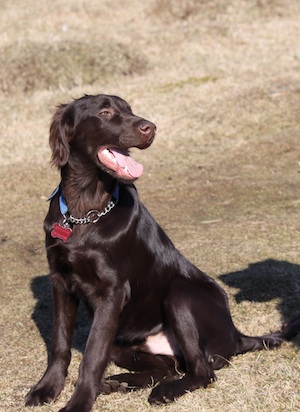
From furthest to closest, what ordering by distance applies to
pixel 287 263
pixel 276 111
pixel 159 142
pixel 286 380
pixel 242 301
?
pixel 276 111
pixel 159 142
pixel 287 263
pixel 242 301
pixel 286 380

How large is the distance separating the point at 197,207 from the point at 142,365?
451 centimetres

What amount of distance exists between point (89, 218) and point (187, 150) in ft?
23.8

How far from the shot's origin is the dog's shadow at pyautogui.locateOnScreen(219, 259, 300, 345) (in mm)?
5938

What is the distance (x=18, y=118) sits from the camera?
13.4m

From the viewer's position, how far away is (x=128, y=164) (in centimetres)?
450

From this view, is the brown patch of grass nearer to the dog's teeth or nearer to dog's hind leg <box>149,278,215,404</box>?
the dog's teeth

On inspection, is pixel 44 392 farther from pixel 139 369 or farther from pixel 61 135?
pixel 61 135

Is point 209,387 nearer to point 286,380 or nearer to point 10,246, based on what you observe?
point 286,380


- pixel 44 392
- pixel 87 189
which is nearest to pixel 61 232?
pixel 87 189

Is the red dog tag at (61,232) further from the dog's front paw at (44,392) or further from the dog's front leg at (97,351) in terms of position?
the dog's front paw at (44,392)

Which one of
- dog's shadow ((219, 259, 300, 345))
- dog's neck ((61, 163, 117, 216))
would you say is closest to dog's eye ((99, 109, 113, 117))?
dog's neck ((61, 163, 117, 216))

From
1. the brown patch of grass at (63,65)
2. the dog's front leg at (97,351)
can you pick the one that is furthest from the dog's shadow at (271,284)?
the brown patch of grass at (63,65)

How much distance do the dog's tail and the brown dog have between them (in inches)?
3.1

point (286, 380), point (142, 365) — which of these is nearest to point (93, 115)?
point (142, 365)
